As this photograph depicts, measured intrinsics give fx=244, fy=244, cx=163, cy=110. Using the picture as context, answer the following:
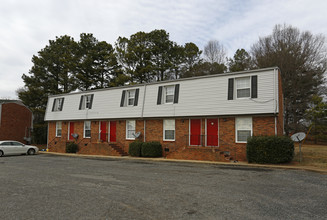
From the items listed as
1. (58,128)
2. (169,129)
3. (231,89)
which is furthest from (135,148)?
(58,128)

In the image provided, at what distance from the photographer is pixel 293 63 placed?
26219 mm

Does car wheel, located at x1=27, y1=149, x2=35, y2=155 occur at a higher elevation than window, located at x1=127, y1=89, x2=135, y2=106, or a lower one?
lower

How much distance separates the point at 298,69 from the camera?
26.5 metres

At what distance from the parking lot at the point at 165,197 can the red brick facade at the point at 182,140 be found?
5123 millimetres

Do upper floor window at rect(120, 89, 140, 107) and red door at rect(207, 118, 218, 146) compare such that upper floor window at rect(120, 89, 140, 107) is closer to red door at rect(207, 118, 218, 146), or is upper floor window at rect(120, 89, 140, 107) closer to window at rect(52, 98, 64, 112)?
red door at rect(207, 118, 218, 146)

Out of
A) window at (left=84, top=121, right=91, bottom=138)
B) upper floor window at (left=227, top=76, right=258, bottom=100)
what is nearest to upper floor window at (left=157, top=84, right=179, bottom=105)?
upper floor window at (left=227, top=76, right=258, bottom=100)

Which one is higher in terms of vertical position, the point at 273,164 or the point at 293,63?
the point at 293,63

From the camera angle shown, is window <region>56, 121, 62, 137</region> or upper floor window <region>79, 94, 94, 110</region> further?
window <region>56, 121, 62, 137</region>

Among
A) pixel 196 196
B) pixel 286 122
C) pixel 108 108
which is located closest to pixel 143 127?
pixel 108 108

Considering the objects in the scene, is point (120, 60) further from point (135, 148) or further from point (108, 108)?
point (135, 148)

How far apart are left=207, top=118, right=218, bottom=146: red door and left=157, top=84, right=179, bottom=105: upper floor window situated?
3253mm

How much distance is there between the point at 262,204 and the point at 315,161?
9.31 metres

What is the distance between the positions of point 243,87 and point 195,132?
4382 millimetres

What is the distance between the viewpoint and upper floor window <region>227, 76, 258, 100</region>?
14837 millimetres
